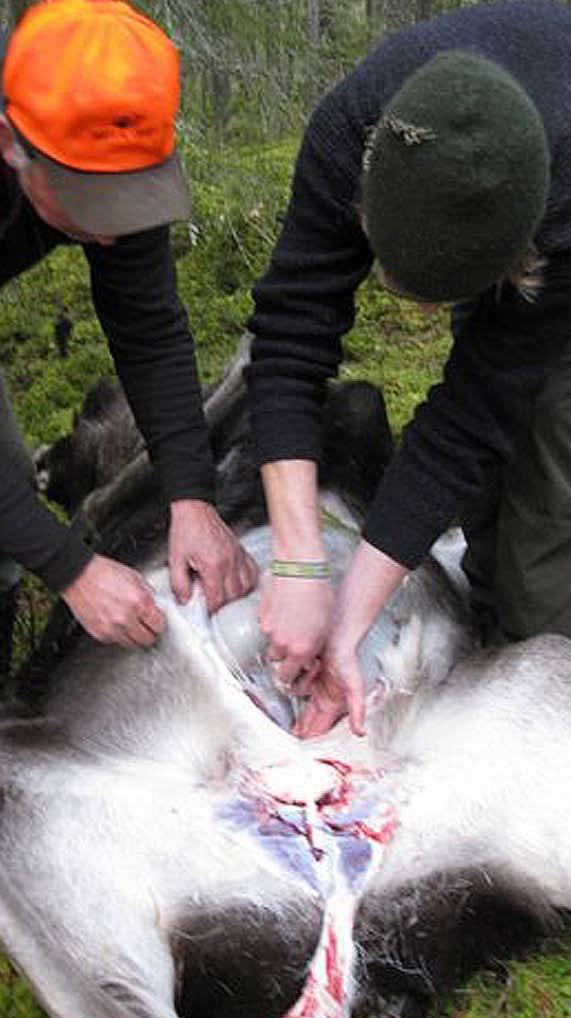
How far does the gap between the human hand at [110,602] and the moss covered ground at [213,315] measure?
206cm

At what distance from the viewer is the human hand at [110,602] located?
288 centimetres

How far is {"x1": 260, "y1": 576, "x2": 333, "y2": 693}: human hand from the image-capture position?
9.46 feet

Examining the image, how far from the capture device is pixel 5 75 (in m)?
2.52

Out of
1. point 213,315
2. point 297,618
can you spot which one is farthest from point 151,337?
point 213,315

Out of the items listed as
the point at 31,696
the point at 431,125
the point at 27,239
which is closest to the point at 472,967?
the point at 31,696

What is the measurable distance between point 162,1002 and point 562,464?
5.32 feet

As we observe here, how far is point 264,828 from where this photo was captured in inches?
110

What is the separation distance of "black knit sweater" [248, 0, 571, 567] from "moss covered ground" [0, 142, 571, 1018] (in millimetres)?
1966

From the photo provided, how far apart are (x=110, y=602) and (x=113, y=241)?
2.47 ft

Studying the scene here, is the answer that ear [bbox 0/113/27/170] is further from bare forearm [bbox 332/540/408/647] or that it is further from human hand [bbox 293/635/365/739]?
human hand [bbox 293/635/365/739]

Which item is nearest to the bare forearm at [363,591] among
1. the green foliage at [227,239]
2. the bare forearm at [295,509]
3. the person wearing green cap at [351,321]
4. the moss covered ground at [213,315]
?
the person wearing green cap at [351,321]

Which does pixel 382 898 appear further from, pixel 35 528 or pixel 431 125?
pixel 431 125

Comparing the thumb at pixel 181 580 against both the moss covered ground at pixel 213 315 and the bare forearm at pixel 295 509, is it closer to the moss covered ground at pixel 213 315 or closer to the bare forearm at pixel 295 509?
the bare forearm at pixel 295 509

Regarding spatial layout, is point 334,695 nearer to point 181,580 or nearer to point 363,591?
point 363,591
